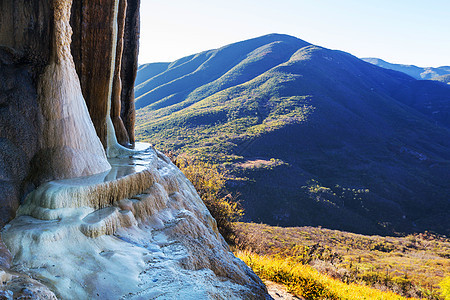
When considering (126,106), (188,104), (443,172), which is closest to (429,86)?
(443,172)

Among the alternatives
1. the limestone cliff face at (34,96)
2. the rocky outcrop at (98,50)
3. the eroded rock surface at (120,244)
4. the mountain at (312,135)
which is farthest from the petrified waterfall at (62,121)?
the mountain at (312,135)

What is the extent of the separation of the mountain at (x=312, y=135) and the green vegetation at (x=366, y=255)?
5.99 meters

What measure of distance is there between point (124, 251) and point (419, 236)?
40682mm

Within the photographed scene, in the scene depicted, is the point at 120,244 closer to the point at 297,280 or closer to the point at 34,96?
the point at 34,96

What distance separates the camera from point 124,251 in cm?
273

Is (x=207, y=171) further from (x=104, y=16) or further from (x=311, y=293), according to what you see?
(x=104, y=16)

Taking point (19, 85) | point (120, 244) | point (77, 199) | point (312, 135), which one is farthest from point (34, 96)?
point (312, 135)

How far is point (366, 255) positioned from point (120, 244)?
2507 cm

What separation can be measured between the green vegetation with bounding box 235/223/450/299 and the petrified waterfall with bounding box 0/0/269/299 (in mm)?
4923

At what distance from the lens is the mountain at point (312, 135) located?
127 ft

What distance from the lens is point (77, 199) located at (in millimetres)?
2920

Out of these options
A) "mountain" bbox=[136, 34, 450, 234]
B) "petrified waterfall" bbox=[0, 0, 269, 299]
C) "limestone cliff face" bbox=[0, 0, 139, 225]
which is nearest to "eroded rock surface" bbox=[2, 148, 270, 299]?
"petrified waterfall" bbox=[0, 0, 269, 299]

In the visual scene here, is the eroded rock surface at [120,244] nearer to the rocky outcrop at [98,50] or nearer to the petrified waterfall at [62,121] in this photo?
the petrified waterfall at [62,121]

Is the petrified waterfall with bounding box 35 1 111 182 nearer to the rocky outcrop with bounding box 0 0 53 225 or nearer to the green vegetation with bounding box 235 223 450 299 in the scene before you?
the rocky outcrop with bounding box 0 0 53 225
